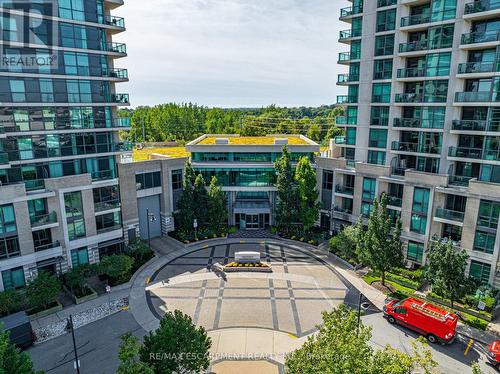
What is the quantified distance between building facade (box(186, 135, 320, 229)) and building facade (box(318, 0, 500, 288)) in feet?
25.3

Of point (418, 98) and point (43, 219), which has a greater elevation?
point (418, 98)

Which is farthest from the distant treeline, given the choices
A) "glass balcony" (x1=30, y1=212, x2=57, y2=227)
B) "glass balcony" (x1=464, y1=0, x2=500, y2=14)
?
"glass balcony" (x1=464, y1=0, x2=500, y2=14)

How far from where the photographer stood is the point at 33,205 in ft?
107

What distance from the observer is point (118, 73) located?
3750 centimetres

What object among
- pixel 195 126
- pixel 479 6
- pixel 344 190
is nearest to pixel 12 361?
pixel 344 190

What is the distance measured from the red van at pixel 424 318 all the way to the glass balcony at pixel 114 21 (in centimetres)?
3783

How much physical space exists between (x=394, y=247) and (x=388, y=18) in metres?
25.3

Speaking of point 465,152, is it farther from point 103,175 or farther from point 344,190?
point 103,175

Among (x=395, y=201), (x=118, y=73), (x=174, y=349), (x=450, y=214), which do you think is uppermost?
(x=118, y=73)

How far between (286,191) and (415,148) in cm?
1557

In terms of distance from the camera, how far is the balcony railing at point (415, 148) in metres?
36.6

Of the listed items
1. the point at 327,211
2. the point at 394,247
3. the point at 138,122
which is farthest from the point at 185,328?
the point at 138,122

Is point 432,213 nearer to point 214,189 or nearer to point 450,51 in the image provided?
point 450,51

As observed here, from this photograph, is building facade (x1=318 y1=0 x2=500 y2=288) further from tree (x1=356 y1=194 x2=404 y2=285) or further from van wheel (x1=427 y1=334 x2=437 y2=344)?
van wheel (x1=427 y1=334 x2=437 y2=344)
